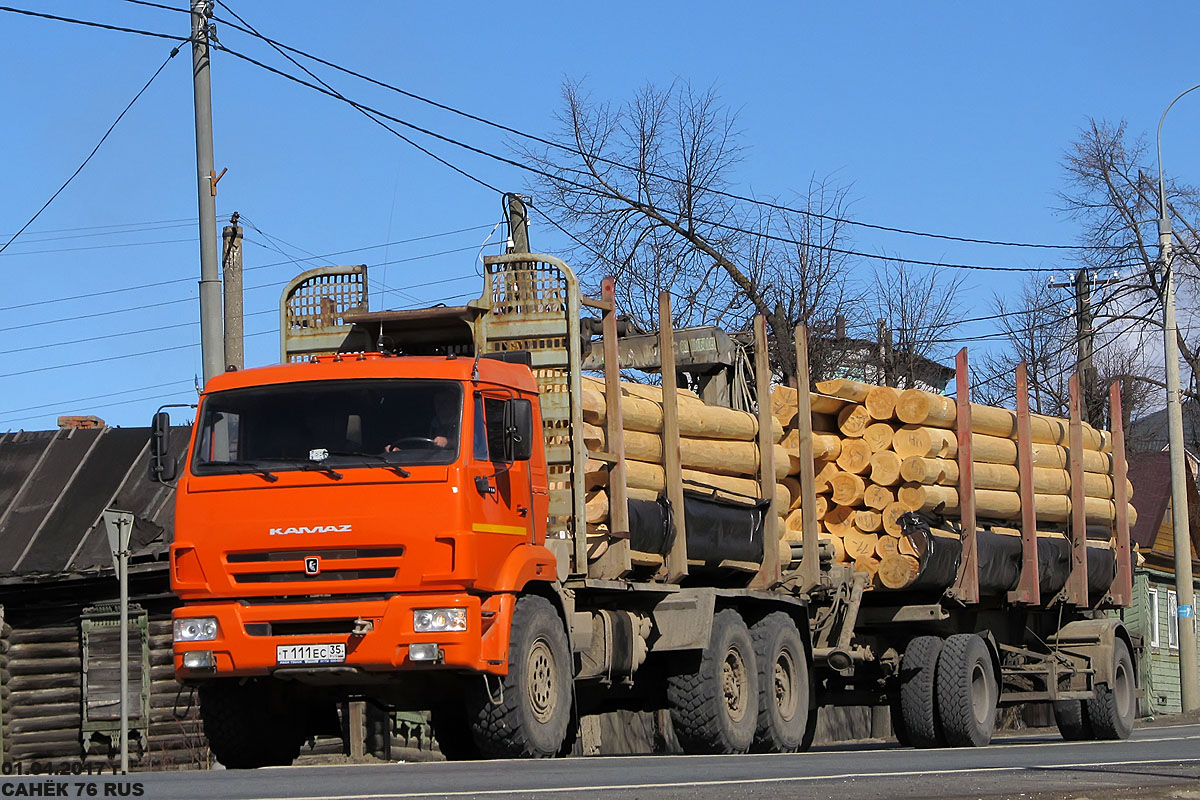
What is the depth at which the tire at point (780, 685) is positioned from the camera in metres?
14.3

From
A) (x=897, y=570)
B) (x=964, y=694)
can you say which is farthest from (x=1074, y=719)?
(x=897, y=570)

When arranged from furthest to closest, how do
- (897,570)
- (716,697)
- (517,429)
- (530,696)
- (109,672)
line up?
(109,672)
(897,570)
(716,697)
(517,429)
(530,696)

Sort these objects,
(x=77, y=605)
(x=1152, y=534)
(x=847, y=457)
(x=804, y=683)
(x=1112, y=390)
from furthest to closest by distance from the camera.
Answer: (x=1152, y=534)
(x=77, y=605)
(x=1112, y=390)
(x=847, y=457)
(x=804, y=683)

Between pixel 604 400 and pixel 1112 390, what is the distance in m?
9.51

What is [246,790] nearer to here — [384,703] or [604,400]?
[384,703]

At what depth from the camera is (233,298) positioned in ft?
72.5

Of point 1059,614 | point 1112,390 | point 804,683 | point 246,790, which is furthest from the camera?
point 1112,390

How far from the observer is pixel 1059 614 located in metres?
18.9

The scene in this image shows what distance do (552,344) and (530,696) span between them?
111 inches

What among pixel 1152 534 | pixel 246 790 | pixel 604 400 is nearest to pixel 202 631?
pixel 246 790

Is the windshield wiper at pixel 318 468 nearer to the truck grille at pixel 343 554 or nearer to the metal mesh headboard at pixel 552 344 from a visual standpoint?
the truck grille at pixel 343 554

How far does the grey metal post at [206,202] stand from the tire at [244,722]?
505cm

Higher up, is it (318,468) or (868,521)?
(318,468)

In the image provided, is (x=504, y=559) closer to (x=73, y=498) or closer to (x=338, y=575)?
(x=338, y=575)
